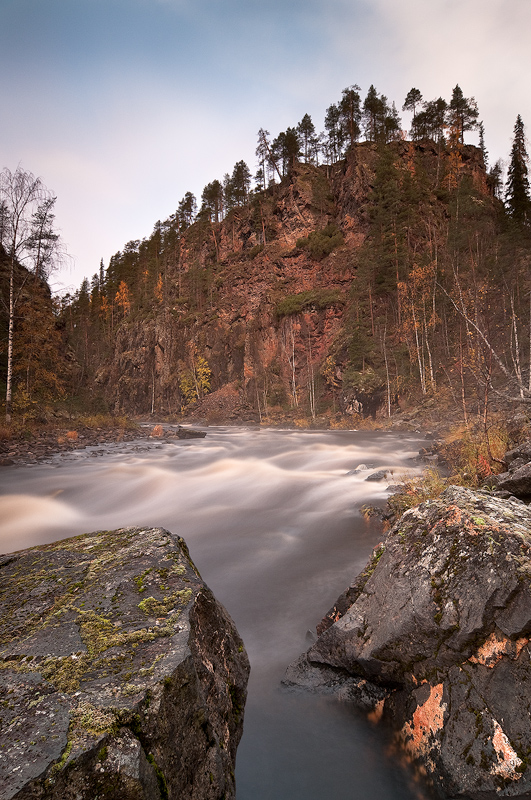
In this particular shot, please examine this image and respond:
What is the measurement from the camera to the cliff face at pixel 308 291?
123 ft

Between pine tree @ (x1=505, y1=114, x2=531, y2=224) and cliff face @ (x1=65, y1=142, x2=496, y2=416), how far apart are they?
2.72 meters

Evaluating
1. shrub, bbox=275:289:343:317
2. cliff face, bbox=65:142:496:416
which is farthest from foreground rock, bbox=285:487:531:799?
shrub, bbox=275:289:343:317

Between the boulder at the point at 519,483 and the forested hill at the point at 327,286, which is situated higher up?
the forested hill at the point at 327,286

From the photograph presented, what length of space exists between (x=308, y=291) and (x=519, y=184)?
→ 25.8 meters

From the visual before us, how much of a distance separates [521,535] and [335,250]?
52.1 meters

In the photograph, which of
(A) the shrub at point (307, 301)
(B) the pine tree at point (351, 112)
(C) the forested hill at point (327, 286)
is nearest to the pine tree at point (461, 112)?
(C) the forested hill at point (327, 286)

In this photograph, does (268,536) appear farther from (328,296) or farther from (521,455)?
(328,296)

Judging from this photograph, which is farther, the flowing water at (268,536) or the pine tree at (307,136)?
the pine tree at (307,136)

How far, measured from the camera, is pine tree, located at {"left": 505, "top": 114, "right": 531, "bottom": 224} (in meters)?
42.5

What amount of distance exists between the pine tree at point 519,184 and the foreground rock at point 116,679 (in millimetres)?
51681

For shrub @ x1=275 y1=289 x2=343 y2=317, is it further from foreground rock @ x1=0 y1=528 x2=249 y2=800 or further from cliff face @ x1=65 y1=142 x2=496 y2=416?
foreground rock @ x1=0 y1=528 x2=249 y2=800

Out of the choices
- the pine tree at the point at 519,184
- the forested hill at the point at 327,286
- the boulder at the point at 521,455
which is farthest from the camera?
the pine tree at the point at 519,184

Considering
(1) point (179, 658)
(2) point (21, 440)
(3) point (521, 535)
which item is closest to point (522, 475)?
(3) point (521, 535)

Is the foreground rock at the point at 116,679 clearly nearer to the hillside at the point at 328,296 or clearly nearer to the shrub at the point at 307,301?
the hillside at the point at 328,296
